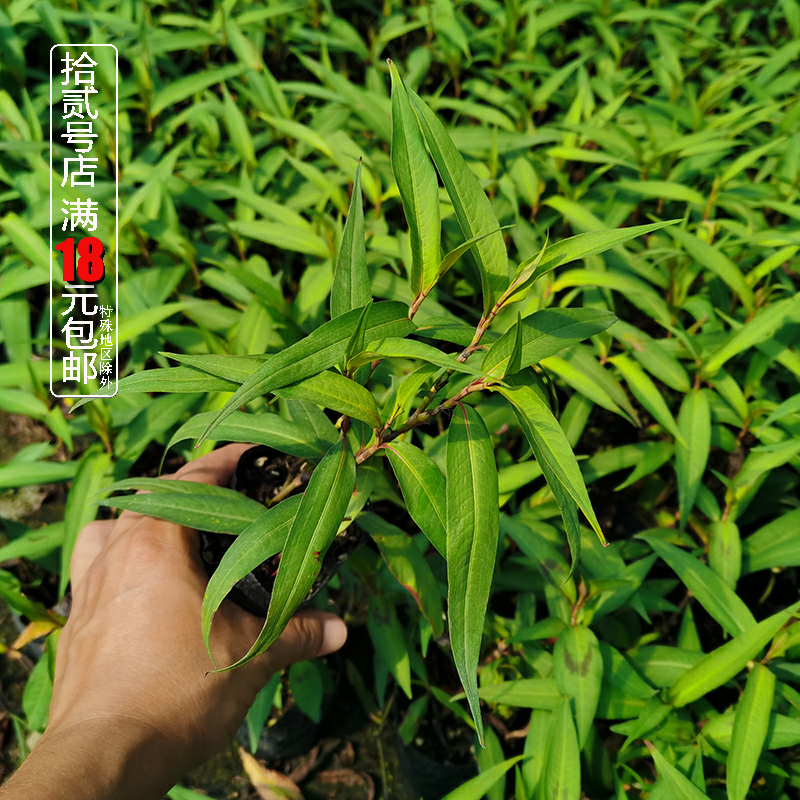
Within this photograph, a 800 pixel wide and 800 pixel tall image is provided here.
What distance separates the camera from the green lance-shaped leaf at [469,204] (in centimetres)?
85

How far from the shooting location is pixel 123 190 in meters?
2.06

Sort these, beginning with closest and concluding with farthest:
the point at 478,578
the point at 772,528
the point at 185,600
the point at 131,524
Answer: the point at 478,578, the point at 185,600, the point at 131,524, the point at 772,528

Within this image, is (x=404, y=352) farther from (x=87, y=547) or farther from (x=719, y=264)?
(x=719, y=264)

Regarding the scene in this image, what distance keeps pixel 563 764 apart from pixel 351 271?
39.1 inches

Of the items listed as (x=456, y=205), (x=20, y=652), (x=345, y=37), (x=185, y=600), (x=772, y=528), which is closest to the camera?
(x=456, y=205)

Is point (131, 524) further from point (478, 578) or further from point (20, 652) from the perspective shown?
point (20, 652)

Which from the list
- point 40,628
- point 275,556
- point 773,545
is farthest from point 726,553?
point 40,628

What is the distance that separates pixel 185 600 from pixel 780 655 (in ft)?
3.82

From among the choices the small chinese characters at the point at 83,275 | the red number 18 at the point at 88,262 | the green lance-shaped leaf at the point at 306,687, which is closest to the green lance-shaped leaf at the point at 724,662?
the green lance-shaped leaf at the point at 306,687

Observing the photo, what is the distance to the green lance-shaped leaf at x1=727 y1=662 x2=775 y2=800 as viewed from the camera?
1.12 metres

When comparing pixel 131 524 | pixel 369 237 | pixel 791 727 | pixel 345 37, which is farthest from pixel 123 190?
pixel 791 727

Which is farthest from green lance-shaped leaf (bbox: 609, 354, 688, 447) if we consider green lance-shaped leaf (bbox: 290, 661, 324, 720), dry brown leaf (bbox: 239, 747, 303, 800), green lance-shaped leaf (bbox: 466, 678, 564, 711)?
dry brown leaf (bbox: 239, 747, 303, 800)

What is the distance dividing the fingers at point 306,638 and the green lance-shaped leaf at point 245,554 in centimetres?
33

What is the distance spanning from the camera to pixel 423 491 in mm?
877
